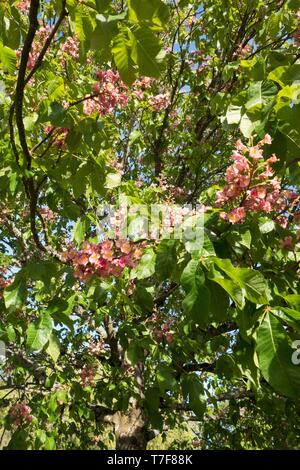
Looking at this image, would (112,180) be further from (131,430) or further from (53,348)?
(131,430)

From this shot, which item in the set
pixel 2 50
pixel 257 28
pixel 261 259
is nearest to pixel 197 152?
pixel 257 28

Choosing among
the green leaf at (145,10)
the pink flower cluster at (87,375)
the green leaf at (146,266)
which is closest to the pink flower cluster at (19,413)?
the pink flower cluster at (87,375)

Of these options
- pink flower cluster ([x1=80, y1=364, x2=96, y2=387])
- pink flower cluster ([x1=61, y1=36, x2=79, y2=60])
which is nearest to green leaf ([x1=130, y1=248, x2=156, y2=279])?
pink flower cluster ([x1=61, y1=36, x2=79, y2=60])

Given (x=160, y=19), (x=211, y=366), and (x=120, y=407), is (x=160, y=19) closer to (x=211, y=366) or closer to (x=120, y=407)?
(x=120, y=407)

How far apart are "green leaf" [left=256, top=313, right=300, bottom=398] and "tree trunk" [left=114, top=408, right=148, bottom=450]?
4.06m

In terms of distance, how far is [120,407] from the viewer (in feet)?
12.2

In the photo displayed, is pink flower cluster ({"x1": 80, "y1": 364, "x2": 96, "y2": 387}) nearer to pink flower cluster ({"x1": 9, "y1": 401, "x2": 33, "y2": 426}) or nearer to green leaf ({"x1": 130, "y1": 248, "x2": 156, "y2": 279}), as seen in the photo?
pink flower cluster ({"x1": 9, "y1": 401, "x2": 33, "y2": 426})

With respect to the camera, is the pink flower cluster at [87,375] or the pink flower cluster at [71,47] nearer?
the pink flower cluster at [71,47]

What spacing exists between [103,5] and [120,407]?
3348 mm

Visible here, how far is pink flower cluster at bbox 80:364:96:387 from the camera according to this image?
4.34 meters

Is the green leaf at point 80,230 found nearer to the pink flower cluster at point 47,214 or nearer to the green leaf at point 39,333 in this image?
the green leaf at point 39,333

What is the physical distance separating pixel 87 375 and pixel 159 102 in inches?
123

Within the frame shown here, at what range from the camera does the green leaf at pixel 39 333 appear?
6.17 ft

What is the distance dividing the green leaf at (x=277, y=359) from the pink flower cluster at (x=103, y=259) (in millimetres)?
847
